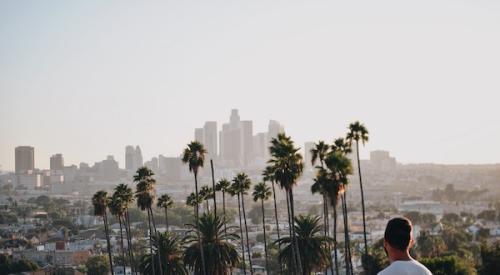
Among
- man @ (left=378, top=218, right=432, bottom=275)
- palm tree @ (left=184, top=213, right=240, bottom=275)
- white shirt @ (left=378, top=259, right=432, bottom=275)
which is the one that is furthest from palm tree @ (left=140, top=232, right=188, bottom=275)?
white shirt @ (left=378, top=259, right=432, bottom=275)

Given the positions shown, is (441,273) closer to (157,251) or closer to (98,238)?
(157,251)

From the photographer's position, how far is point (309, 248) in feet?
135

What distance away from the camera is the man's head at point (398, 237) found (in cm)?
575

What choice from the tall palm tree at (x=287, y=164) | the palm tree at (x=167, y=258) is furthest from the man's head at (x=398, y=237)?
the palm tree at (x=167, y=258)

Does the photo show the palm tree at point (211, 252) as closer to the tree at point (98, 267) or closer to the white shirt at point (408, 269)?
the white shirt at point (408, 269)

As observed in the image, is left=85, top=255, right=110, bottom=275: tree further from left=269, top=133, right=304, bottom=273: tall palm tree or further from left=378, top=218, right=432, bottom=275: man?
left=378, top=218, right=432, bottom=275: man

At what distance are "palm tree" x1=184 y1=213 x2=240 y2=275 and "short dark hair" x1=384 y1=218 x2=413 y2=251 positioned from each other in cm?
3703

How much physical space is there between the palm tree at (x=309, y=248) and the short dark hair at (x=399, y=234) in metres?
34.8

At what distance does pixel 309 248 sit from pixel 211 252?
5.70 meters

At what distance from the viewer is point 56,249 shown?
499 ft

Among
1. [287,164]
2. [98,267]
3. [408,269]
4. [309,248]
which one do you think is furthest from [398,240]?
[98,267]

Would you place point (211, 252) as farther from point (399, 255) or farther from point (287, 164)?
point (399, 255)

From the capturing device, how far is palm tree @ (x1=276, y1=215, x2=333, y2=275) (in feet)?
133

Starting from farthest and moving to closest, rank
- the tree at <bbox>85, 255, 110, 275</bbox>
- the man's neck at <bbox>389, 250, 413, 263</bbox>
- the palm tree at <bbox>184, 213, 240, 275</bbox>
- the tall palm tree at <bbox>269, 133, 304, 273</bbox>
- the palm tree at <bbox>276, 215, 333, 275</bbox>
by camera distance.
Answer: the tree at <bbox>85, 255, 110, 275</bbox>
the palm tree at <bbox>184, 213, 240, 275</bbox>
the palm tree at <bbox>276, 215, 333, 275</bbox>
the tall palm tree at <bbox>269, 133, 304, 273</bbox>
the man's neck at <bbox>389, 250, 413, 263</bbox>
